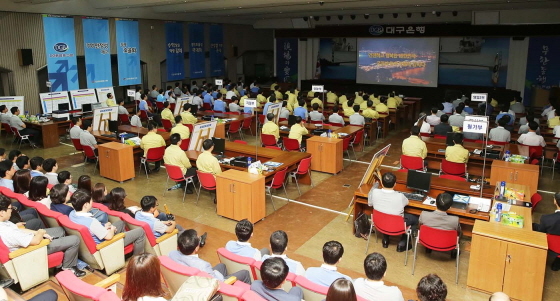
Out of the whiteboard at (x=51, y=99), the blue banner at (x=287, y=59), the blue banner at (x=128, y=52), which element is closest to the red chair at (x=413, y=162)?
the whiteboard at (x=51, y=99)

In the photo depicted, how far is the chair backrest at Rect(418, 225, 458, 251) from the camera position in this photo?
17.2ft

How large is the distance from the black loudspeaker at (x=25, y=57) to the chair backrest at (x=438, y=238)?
44.1ft

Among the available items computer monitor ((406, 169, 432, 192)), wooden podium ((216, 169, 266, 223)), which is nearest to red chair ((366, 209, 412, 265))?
computer monitor ((406, 169, 432, 192))

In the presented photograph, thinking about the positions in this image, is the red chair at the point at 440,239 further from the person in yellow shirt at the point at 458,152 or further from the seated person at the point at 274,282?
the person in yellow shirt at the point at 458,152

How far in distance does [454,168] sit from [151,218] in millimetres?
5498

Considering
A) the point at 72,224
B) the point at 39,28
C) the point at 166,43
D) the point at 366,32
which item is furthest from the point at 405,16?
the point at 72,224

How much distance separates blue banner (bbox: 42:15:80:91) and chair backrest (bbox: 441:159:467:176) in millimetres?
12499

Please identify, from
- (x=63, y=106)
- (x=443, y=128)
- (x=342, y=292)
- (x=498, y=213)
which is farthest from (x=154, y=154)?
(x=342, y=292)

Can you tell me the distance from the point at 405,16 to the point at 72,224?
1748 centimetres

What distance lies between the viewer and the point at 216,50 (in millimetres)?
21250

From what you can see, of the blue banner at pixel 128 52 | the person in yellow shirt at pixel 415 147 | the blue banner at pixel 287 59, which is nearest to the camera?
the person in yellow shirt at pixel 415 147

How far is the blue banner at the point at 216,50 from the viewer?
20.9m

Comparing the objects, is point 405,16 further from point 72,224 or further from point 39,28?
point 72,224

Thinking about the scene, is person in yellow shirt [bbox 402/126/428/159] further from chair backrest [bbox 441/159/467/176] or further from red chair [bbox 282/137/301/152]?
red chair [bbox 282/137/301/152]
